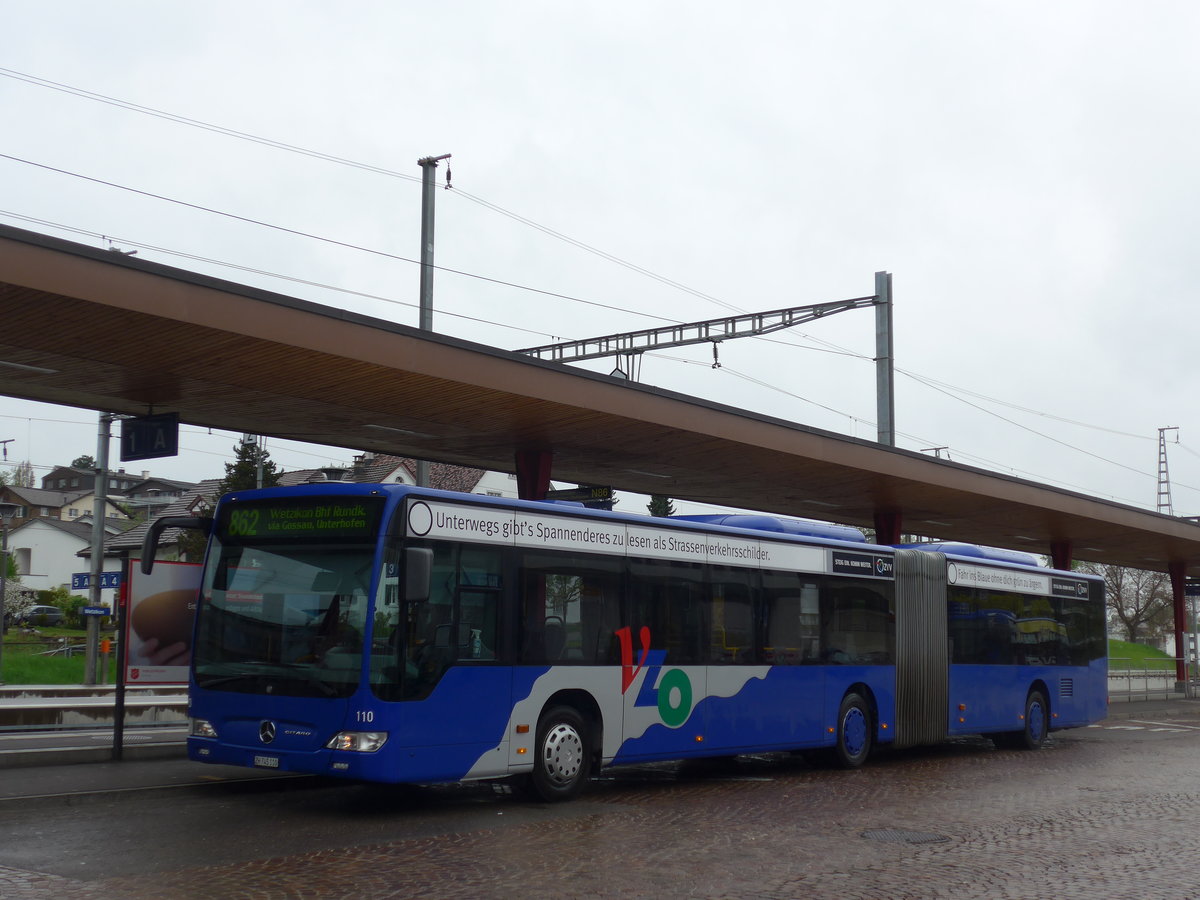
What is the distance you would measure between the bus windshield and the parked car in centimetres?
5768

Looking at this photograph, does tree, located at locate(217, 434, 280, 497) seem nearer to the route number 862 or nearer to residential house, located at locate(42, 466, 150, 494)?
the route number 862

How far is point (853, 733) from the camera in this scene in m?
16.9

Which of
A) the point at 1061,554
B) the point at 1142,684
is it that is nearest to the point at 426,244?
the point at 1061,554

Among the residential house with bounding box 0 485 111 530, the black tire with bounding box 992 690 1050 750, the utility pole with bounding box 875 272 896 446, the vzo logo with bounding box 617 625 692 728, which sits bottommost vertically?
the black tire with bounding box 992 690 1050 750

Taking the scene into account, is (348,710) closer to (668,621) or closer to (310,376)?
(668,621)

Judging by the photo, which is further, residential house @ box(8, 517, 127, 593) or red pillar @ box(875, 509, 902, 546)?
residential house @ box(8, 517, 127, 593)

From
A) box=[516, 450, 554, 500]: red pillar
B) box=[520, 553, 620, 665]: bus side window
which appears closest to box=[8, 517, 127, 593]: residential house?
box=[516, 450, 554, 500]: red pillar

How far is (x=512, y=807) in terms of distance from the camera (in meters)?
12.1

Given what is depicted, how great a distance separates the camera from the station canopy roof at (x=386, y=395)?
12.8 metres

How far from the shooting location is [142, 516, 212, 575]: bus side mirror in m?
12.1

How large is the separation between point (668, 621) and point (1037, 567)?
1035cm

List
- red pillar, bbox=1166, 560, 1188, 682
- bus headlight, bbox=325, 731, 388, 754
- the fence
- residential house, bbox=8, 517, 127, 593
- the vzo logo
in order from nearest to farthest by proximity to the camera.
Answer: bus headlight, bbox=325, 731, 388, 754 < the vzo logo < the fence < red pillar, bbox=1166, 560, 1188, 682 < residential house, bbox=8, 517, 127, 593

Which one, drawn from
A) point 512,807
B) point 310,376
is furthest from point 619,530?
point 310,376

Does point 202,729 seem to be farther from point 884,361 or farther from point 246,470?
A: point 246,470
